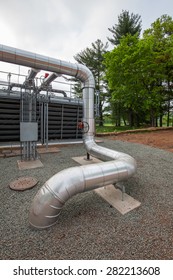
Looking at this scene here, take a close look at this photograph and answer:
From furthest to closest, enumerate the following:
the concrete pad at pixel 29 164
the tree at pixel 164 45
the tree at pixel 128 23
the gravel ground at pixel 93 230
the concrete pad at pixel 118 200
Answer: the tree at pixel 128 23, the tree at pixel 164 45, the concrete pad at pixel 29 164, the concrete pad at pixel 118 200, the gravel ground at pixel 93 230

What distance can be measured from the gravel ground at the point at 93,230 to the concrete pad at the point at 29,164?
3.25 feet

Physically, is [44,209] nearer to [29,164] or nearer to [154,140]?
[29,164]

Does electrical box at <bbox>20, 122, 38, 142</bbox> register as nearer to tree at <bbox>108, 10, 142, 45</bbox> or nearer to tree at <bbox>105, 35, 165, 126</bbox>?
tree at <bbox>105, 35, 165, 126</bbox>

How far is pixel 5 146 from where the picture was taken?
5.51 m

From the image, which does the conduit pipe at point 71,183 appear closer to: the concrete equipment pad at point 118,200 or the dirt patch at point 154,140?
the concrete equipment pad at point 118,200

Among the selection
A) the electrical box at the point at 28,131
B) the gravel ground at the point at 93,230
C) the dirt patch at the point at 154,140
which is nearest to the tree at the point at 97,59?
the dirt patch at the point at 154,140

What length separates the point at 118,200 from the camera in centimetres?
237

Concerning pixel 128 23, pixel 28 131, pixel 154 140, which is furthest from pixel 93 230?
pixel 128 23

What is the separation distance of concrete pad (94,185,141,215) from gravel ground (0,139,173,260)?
0.27 feet

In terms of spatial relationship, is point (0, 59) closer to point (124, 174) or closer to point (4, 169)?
point (4, 169)

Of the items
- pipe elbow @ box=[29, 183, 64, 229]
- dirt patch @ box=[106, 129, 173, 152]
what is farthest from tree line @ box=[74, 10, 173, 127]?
pipe elbow @ box=[29, 183, 64, 229]

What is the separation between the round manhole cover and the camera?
8.91ft

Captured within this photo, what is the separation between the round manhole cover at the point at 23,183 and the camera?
8.91 feet

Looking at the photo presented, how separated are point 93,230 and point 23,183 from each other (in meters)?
1.80
